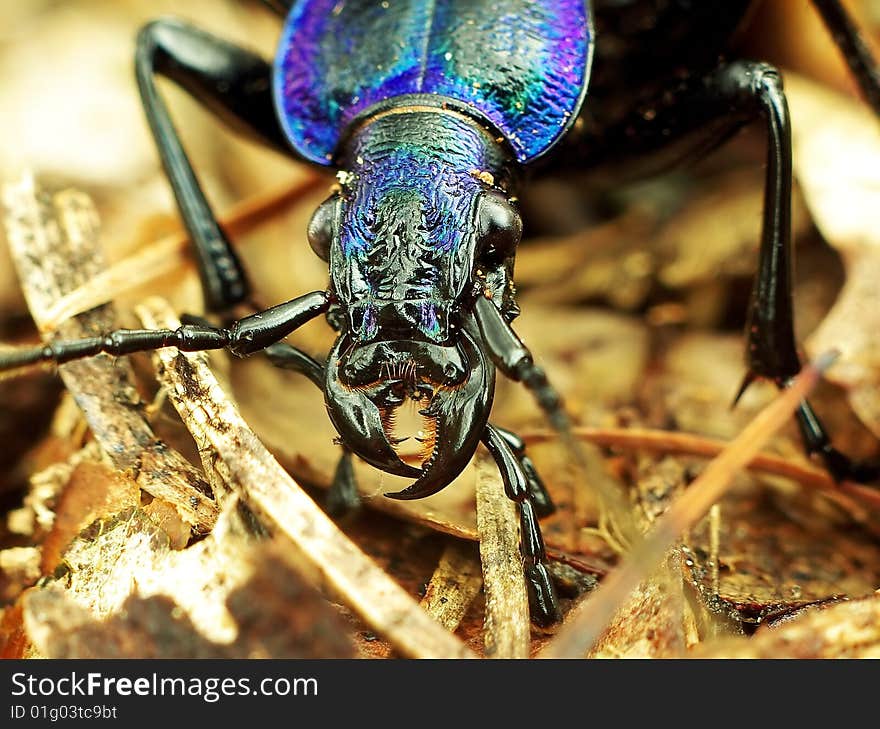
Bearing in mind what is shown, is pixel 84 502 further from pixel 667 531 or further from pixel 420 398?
pixel 667 531

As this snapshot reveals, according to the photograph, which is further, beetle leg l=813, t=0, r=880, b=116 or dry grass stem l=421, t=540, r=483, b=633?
beetle leg l=813, t=0, r=880, b=116

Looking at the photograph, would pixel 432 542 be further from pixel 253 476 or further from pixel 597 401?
pixel 597 401

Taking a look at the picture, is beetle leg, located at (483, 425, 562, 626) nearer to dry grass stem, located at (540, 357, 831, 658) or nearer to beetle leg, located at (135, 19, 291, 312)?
dry grass stem, located at (540, 357, 831, 658)

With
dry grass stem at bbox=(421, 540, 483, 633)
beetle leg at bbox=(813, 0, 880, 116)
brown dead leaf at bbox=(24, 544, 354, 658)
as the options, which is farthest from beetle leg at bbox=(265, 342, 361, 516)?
beetle leg at bbox=(813, 0, 880, 116)

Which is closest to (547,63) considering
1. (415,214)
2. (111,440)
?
(415,214)

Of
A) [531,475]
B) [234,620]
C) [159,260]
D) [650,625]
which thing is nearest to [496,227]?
[531,475]

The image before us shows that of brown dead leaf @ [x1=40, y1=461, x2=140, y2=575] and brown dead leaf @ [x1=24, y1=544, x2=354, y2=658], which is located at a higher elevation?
brown dead leaf @ [x1=24, y1=544, x2=354, y2=658]

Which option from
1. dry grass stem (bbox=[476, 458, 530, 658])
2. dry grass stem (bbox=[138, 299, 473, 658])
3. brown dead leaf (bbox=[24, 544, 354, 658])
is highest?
dry grass stem (bbox=[138, 299, 473, 658])
